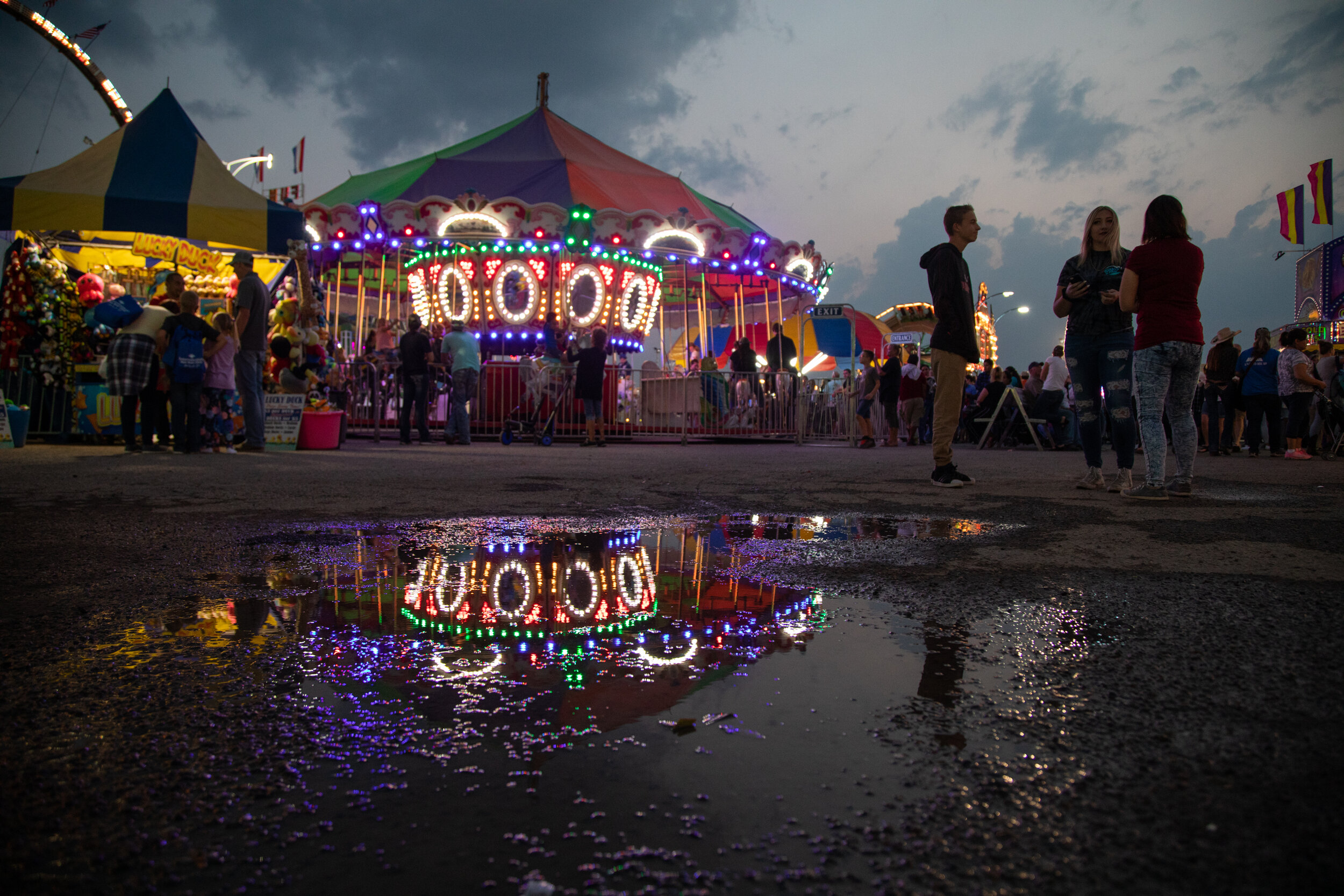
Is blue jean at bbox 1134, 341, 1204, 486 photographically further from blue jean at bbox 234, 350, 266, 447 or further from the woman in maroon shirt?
blue jean at bbox 234, 350, 266, 447

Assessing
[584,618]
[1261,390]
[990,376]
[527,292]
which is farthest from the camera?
[527,292]

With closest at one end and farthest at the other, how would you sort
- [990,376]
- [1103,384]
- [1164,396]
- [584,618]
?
[584,618], [1164,396], [1103,384], [990,376]

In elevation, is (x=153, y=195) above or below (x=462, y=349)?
above

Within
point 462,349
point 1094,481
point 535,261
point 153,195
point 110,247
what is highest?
point 535,261

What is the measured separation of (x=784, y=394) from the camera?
16.0 meters

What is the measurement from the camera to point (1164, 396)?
475 cm

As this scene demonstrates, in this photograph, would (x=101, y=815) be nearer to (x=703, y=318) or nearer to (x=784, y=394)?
(x=784, y=394)

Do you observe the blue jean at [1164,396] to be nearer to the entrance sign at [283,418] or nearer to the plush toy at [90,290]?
the entrance sign at [283,418]

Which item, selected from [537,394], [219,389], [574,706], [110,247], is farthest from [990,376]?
Result: [574,706]

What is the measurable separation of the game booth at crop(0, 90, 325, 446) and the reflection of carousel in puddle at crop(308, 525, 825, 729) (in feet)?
27.3

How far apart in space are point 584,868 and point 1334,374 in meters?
15.9

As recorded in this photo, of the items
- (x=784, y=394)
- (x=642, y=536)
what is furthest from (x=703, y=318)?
(x=642, y=536)

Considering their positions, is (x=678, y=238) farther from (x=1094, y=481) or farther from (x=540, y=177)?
(x=1094, y=481)

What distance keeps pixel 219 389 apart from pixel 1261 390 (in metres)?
→ 13.7
